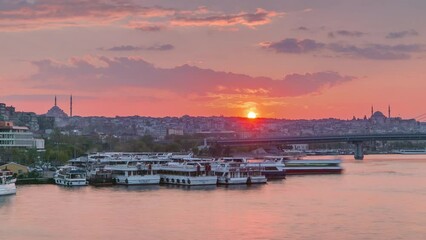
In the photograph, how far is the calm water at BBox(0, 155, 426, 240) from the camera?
2205 centimetres

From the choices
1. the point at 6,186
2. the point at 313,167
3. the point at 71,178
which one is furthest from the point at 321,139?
the point at 6,186

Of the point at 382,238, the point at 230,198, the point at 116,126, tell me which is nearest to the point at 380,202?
the point at 230,198

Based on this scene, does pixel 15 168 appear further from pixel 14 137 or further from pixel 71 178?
pixel 14 137

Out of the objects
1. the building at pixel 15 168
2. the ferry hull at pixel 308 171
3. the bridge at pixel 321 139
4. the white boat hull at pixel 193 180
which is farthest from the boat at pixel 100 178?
the bridge at pixel 321 139

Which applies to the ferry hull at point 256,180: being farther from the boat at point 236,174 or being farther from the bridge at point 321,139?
the bridge at point 321,139

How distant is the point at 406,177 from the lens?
44531 millimetres

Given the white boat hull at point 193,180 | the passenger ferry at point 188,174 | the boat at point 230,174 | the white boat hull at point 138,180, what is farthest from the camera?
the boat at point 230,174

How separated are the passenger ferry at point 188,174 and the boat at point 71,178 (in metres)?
4.32

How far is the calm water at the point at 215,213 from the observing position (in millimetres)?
22047

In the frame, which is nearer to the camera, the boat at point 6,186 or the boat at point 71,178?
the boat at point 6,186

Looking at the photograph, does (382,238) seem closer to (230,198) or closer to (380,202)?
(380,202)

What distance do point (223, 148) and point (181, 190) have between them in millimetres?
41348

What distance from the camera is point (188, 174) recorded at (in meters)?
38.9

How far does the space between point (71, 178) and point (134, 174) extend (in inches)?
141
